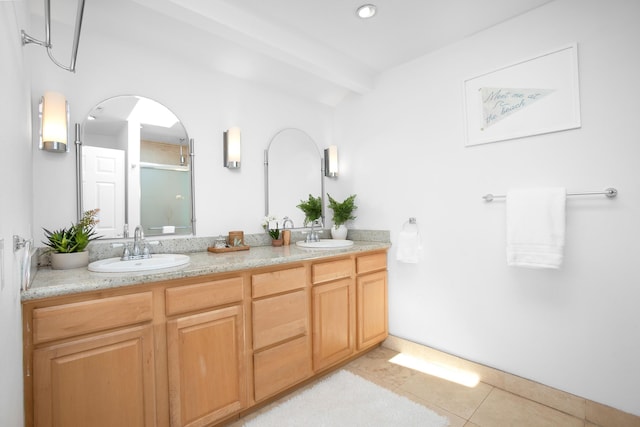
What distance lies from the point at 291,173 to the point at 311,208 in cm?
35

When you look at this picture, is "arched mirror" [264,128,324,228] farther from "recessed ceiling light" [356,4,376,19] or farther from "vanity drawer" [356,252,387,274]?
"recessed ceiling light" [356,4,376,19]

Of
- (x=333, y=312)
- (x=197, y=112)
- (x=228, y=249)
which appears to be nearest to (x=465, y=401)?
(x=333, y=312)

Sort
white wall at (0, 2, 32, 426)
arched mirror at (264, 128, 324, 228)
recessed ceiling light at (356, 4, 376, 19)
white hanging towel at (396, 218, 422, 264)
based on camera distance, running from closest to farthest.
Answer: white wall at (0, 2, 32, 426)
recessed ceiling light at (356, 4, 376, 19)
white hanging towel at (396, 218, 422, 264)
arched mirror at (264, 128, 324, 228)

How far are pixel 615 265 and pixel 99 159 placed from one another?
2.86 metres

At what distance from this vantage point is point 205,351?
1.48 m

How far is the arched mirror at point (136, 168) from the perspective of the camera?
173 centimetres

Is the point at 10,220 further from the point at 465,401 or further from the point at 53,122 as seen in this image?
the point at 465,401

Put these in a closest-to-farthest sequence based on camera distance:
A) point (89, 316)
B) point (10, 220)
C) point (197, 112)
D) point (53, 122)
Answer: point (10, 220) < point (89, 316) < point (53, 122) < point (197, 112)

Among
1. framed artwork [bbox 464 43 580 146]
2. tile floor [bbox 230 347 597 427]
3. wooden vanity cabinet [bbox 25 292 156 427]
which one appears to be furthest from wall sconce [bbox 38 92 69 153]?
framed artwork [bbox 464 43 580 146]

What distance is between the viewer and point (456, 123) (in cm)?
217

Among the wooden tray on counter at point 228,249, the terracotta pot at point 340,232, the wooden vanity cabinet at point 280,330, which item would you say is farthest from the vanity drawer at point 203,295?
the terracotta pot at point 340,232

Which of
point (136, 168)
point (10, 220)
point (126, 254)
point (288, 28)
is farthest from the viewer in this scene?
point (288, 28)

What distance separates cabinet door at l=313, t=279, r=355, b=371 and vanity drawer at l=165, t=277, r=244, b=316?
575 mm

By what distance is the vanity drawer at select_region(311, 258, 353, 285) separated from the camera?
1.98 m
